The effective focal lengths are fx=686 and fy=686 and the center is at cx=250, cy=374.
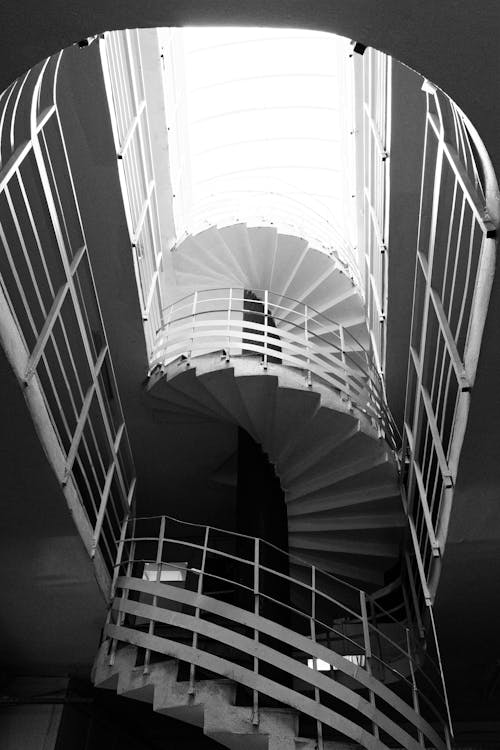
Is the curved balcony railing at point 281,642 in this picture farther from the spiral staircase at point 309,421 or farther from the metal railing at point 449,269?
the metal railing at point 449,269

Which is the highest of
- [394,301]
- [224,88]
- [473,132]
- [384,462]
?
[224,88]

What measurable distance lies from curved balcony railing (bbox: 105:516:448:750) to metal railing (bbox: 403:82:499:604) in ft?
2.97

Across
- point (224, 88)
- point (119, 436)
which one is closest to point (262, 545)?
point (119, 436)

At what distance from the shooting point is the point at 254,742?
14.9 ft

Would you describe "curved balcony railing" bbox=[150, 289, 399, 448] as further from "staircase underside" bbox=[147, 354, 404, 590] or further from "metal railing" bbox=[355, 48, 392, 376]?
"metal railing" bbox=[355, 48, 392, 376]

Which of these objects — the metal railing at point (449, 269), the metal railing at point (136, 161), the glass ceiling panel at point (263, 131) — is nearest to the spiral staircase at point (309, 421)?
the metal railing at point (449, 269)

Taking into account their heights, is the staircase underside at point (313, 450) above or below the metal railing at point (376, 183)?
below

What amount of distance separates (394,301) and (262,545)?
9.24 feet

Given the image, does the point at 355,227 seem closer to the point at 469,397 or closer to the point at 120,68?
the point at 120,68

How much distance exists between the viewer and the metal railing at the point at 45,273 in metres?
3.90

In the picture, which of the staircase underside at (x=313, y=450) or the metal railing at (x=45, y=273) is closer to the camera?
the metal railing at (x=45, y=273)

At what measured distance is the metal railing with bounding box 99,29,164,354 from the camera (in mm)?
6309

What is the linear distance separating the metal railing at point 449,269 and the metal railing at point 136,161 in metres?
2.79

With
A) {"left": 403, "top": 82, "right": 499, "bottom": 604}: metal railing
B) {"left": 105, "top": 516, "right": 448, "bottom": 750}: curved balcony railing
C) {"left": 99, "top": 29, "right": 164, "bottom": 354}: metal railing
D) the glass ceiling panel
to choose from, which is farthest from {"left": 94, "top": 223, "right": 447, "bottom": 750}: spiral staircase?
the glass ceiling panel
